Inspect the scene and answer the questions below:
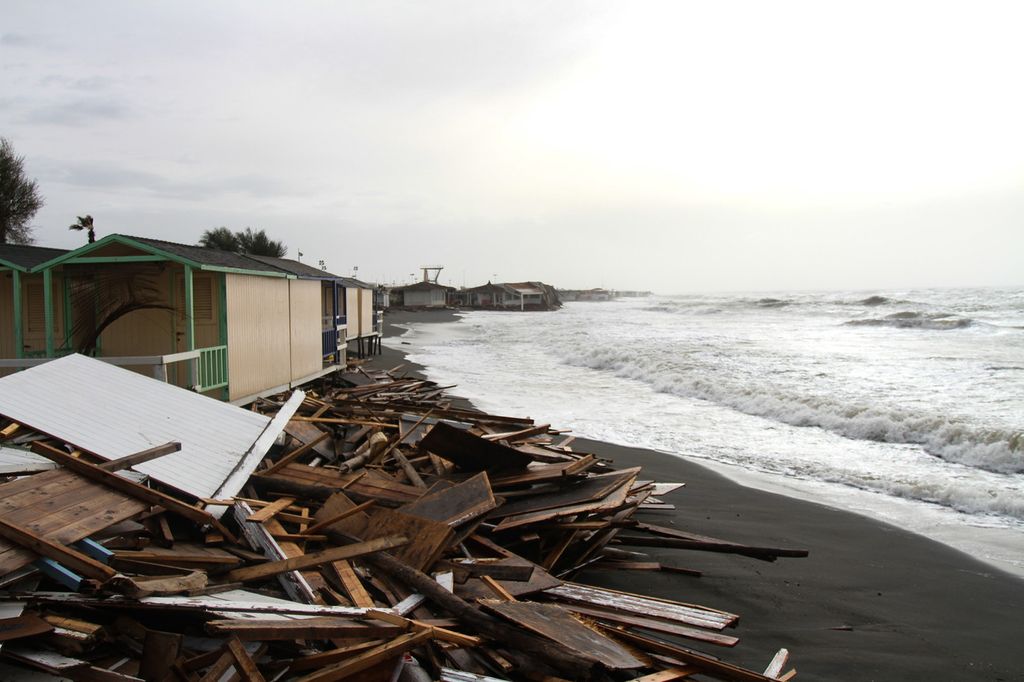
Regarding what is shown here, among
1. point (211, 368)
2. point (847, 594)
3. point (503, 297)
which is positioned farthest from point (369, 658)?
point (503, 297)

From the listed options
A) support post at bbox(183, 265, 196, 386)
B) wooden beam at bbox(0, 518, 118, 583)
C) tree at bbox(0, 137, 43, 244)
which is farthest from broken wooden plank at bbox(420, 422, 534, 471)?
tree at bbox(0, 137, 43, 244)

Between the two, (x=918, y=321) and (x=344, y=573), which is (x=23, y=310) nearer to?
(x=344, y=573)

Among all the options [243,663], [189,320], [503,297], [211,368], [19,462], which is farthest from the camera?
[503,297]

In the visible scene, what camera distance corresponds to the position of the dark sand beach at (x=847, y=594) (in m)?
5.47

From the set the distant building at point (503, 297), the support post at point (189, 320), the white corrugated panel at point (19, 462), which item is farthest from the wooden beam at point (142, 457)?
the distant building at point (503, 297)

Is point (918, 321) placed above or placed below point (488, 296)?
below

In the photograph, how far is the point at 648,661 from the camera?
4562mm

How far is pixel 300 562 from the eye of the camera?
473 cm

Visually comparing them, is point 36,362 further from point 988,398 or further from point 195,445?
point 988,398

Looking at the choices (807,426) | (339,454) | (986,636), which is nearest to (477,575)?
(339,454)

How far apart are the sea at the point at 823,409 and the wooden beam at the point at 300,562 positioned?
7.29 meters

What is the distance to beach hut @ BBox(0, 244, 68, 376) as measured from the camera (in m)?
12.2

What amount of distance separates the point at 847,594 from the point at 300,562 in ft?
17.9

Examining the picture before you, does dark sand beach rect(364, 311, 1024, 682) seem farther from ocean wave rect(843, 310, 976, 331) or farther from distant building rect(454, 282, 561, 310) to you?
distant building rect(454, 282, 561, 310)
